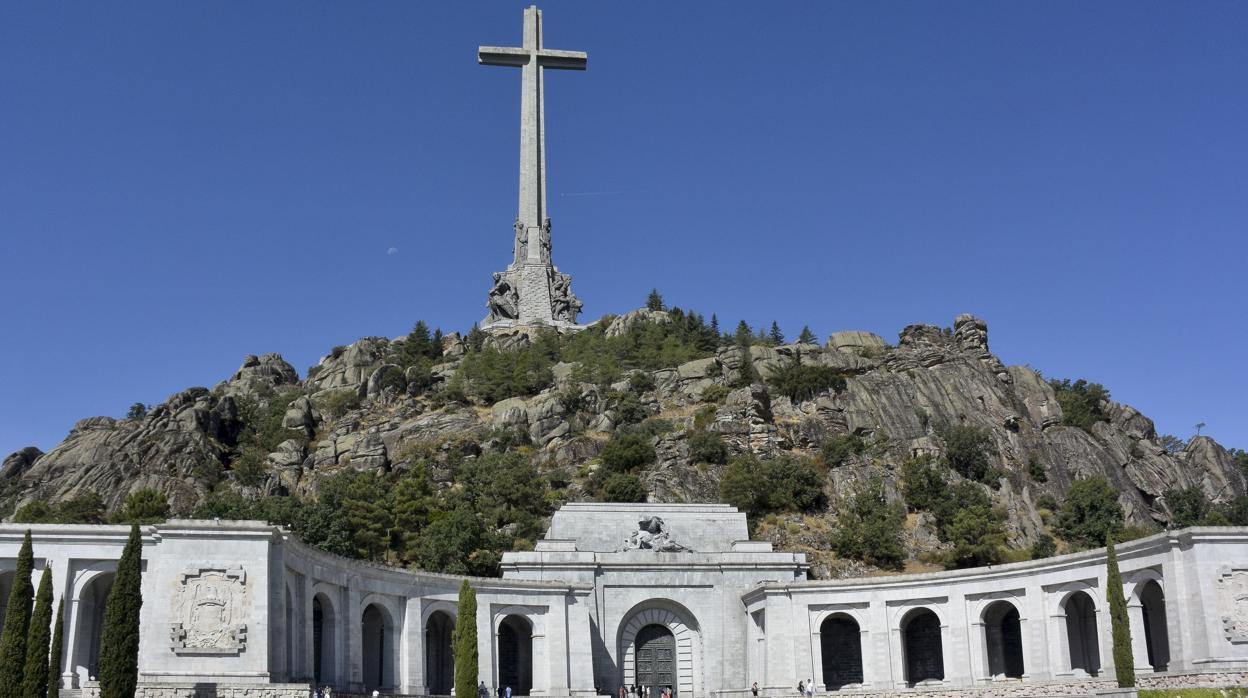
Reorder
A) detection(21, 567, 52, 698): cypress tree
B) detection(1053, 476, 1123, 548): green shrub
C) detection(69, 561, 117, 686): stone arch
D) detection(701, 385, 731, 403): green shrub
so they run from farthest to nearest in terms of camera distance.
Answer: detection(701, 385, 731, 403): green shrub
detection(1053, 476, 1123, 548): green shrub
detection(69, 561, 117, 686): stone arch
detection(21, 567, 52, 698): cypress tree

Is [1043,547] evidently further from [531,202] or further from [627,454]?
[531,202]

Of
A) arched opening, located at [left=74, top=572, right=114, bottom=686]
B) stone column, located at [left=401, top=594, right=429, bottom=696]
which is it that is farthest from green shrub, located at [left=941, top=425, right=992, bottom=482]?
arched opening, located at [left=74, top=572, right=114, bottom=686]

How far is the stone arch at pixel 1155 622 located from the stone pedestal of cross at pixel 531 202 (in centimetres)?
6913

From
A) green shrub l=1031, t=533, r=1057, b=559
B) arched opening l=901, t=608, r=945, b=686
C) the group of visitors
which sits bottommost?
the group of visitors

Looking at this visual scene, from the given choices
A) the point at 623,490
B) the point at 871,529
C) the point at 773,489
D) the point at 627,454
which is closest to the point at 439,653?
the point at 623,490

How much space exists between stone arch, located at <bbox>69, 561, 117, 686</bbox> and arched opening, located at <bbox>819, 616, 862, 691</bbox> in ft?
95.2

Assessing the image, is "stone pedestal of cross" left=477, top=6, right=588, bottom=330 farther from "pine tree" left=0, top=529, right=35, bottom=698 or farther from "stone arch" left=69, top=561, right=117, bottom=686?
"pine tree" left=0, top=529, right=35, bottom=698

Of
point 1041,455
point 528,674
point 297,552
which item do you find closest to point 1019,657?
point 528,674

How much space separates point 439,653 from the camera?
55.0 metres

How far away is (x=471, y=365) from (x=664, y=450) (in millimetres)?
24886

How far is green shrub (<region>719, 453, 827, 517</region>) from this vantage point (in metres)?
78.7

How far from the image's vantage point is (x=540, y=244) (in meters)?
111

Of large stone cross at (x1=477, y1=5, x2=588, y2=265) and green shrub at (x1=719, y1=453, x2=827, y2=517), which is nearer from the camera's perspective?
green shrub at (x1=719, y1=453, x2=827, y2=517)

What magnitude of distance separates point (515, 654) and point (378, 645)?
264 inches
